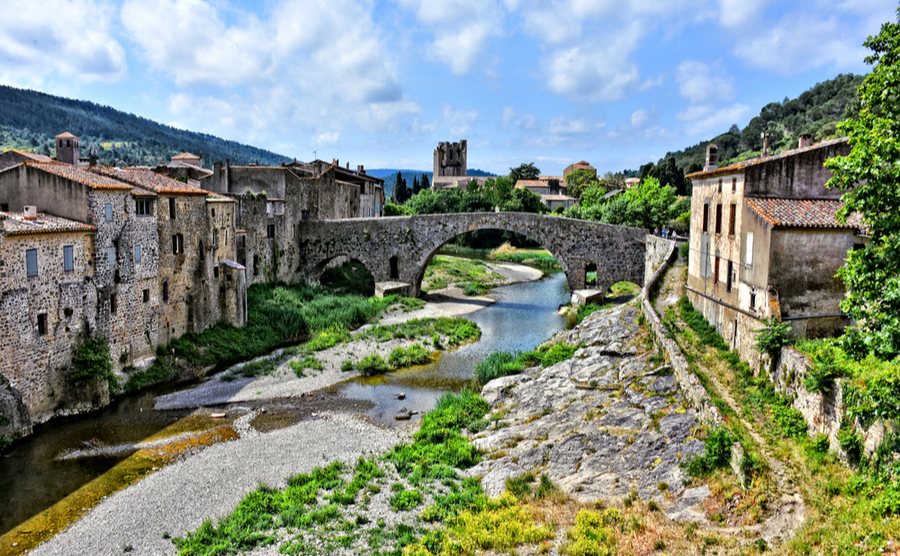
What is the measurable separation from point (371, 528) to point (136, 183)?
770 inches

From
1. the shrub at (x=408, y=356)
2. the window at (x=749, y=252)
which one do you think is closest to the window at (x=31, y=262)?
the shrub at (x=408, y=356)

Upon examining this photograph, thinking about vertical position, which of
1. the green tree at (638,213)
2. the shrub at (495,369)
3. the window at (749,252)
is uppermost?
the green tree at (638,213)

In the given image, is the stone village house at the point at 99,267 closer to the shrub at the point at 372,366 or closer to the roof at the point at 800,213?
the shrub at the point at 372,366

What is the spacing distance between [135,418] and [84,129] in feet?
454

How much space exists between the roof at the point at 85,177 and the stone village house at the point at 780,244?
22351 millimetres

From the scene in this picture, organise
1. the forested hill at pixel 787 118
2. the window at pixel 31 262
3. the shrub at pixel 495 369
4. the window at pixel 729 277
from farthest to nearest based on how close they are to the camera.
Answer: the forested hill at pixel 787 118 → the shrub at pixel 495 369 → the window at pixel 31 262 → the window at pixel 729 277

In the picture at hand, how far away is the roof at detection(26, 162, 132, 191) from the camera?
→ 2302 centimetres

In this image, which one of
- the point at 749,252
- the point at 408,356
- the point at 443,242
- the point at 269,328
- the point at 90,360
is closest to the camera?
the point at 749,252

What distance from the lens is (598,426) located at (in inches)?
690

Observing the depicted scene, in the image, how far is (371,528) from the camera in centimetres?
1442

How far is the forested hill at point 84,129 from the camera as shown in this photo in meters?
109

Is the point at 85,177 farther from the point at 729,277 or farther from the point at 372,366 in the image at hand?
the point at 729,277

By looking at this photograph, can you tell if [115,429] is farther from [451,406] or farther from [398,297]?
[398,297]

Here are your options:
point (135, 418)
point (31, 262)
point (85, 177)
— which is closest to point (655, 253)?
point (135, 418)
